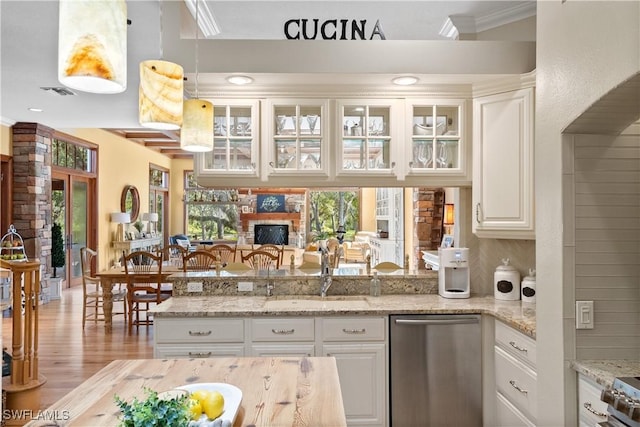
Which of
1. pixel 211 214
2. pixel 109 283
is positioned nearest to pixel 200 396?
pixel 109 283

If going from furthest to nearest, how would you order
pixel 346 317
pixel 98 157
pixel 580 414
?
pixel 98 157 → pixel 346 317 → pixel 580 414

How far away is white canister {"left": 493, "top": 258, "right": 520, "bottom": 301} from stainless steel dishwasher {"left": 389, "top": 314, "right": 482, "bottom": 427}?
0.50 m

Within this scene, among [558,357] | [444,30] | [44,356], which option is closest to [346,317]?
[558,357]

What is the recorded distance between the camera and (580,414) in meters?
1.89

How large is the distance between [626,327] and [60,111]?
6.90 meters

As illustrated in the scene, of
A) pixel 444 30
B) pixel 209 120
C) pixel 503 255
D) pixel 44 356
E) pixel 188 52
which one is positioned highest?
pixel 444 30

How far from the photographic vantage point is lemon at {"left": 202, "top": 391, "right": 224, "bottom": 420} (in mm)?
1273

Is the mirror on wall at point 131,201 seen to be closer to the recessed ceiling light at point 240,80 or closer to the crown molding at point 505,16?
the recessed ceiling light at point 240,80

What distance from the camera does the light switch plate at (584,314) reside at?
193cm

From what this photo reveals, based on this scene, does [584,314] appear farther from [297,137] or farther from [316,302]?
[297,137]

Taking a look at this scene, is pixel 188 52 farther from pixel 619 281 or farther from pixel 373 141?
pixel 619 281

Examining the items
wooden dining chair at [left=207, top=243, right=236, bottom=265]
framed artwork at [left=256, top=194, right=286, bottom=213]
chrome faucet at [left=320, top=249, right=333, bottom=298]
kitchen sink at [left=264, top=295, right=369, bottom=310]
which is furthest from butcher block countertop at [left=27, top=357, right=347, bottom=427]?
framed artwork at [left=256, top=194, right=286, bottom=213]

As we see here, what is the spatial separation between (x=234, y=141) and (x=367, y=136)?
3.37 feet

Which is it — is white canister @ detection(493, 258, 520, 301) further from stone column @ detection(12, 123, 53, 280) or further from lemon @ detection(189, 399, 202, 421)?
stone column @ detection(12, 123, 53, 280)
